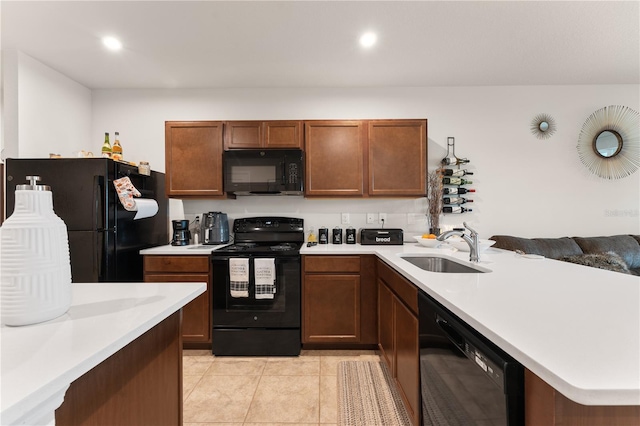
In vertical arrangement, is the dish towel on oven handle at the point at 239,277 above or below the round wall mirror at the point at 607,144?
below

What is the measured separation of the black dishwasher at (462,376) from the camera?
0.70m

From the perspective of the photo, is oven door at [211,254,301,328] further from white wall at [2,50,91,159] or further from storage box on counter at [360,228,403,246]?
white wall at [2,50,91,159]

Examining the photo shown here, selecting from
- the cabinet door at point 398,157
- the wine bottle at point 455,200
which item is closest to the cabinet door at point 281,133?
the cabinet door at point 398,157

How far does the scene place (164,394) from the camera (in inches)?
37.4

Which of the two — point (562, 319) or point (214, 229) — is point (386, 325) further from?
point (214, 229)

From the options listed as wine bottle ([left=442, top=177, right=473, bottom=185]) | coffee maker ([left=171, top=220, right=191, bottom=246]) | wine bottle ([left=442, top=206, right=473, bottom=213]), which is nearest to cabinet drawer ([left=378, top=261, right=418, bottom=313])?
wine bottle ([left=442, top=206, right=473, bottom=213])

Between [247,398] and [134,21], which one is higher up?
[134,21]

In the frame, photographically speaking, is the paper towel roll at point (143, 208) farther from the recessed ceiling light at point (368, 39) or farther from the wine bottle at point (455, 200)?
the wine bottle at point (455, 200)

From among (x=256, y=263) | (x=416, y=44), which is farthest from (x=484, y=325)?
(x=416, y=44)

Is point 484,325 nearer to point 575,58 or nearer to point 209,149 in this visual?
point 209,149

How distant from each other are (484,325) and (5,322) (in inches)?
45.2

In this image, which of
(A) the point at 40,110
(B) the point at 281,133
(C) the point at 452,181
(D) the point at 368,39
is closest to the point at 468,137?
(C) the point at 452,181

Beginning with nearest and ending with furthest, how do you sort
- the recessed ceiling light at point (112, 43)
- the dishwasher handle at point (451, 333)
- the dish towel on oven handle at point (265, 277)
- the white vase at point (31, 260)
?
the white vase at point (31, 260) < the dishwasher handle at point (451, 333) < the recessed ceiling light at point (112, 43) < the dish towel on oven handle at point (265, 277)

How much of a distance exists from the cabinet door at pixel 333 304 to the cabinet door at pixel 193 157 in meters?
1.28
